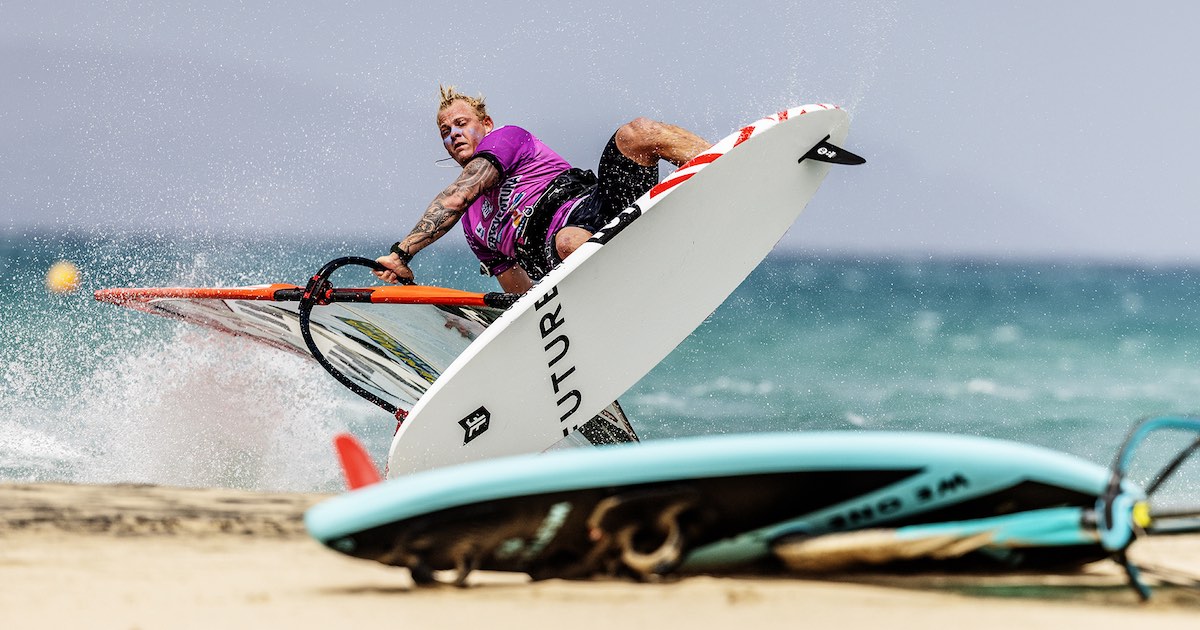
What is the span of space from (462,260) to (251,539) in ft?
127

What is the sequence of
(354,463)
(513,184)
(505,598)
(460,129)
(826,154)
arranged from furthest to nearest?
(460,129) < (513,184) < (826,154) < (354,463) < (505,598)

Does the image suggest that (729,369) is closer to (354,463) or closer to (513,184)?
(513,184)

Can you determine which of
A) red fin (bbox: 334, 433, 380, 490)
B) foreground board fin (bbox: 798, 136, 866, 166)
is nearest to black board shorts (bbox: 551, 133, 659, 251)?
foreground board fin (bbox: 798, 136, 866, 166)

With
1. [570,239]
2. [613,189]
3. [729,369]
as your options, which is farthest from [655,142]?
[729,369]

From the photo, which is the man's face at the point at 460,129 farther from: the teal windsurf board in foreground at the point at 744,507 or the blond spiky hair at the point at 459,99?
the teal windsurf board in foreground at the point at 744,507

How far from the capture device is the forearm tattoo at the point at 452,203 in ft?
14.9

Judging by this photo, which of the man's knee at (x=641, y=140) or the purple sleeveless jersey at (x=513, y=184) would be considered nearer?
the man's knee at (x=641, y=140)

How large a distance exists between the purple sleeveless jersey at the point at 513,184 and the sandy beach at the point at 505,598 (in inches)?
94.0

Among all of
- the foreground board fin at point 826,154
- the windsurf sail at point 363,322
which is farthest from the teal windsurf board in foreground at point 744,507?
the foreground board fin at point 826,154

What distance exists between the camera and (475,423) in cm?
429

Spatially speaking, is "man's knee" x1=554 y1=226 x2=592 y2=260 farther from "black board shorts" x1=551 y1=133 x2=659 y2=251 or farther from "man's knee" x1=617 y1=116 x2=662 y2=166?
"man's knee" x1=617 y1=116 x2=662 y2=166

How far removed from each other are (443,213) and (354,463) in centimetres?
212

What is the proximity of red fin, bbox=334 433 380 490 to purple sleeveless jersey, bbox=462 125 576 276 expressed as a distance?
7.49 ft

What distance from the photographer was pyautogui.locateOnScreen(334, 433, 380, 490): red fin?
8.64 feet
